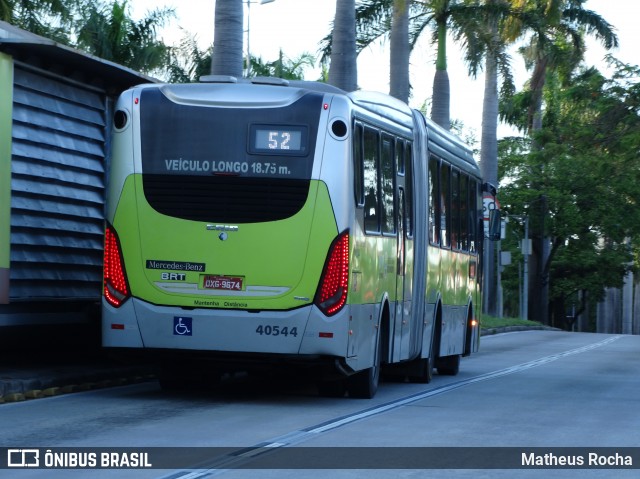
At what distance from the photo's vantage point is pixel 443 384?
64.0 feet

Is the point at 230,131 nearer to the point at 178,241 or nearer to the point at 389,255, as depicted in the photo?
the point at 178,241

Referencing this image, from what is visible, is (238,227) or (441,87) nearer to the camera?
(238,227)

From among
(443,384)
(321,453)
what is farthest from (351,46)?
(321,453)

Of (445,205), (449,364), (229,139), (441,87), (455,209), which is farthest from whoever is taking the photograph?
(441,87)

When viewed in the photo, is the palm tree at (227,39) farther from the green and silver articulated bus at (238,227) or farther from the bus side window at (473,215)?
the green and silver articulated bus at (238,227)

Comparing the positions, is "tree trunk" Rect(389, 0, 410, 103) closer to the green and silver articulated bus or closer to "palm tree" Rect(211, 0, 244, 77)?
"palm tree" Rect(211, 0, 244, 77)

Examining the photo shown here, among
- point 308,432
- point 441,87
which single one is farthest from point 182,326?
point 441,87

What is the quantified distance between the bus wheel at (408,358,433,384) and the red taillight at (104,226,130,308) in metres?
5.97

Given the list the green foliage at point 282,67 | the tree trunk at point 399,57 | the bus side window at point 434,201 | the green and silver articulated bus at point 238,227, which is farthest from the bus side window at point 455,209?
the green foliage at point 282,67

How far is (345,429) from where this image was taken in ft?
40.7

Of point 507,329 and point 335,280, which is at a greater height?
point 335,280

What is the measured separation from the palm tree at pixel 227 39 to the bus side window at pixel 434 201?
5.75 m

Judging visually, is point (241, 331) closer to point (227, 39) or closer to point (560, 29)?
point (227, 39)

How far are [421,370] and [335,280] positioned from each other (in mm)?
5442
